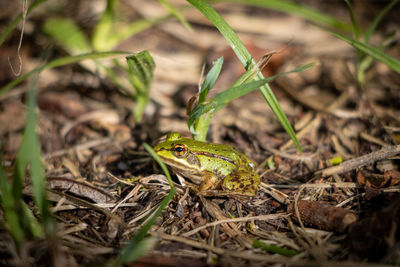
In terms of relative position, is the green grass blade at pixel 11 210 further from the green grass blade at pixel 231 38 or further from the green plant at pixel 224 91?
the green grass blade at pixel 231 38

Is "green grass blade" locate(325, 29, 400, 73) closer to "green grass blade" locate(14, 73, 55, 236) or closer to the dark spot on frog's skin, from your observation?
the dark spot on frog's skin

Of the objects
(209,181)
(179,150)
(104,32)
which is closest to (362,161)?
(209,181)

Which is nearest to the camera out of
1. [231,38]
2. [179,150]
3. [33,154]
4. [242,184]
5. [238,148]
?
[33,154]

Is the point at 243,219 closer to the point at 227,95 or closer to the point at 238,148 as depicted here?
the point at 227,95

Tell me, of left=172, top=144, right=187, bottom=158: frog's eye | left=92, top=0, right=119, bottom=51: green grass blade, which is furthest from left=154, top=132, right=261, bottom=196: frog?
left=92, top=0, right=119, bottom=51: green grass blade

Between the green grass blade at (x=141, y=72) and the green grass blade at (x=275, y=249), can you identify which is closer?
the green grass blade at (x=275, y=249)

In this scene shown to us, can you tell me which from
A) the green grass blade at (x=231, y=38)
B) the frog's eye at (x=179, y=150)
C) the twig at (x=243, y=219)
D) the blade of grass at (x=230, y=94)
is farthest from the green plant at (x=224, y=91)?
the twig at (x=243, y=219)

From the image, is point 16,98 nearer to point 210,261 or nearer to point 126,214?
point 126,214
